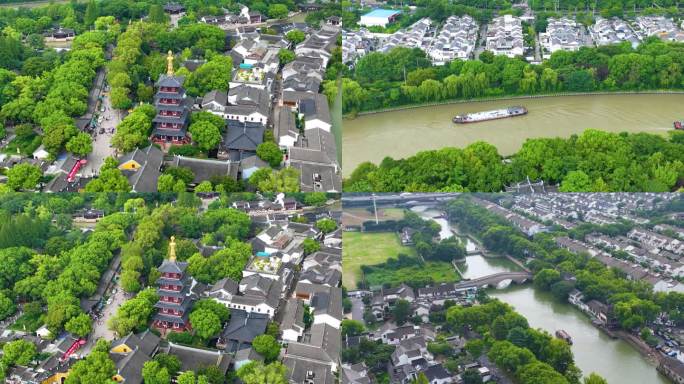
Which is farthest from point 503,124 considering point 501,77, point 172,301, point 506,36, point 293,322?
point 172,301

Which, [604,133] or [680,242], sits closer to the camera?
[680,242]

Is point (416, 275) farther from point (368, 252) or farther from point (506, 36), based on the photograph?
point (506, 36)

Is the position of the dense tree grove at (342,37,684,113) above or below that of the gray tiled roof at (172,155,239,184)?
above

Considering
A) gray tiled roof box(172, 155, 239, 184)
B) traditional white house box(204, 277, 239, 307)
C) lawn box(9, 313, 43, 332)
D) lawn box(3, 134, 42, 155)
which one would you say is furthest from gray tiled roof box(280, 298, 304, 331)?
lawn box(3, 134, 42, 155)

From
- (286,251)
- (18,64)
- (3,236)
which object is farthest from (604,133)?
(18,64)

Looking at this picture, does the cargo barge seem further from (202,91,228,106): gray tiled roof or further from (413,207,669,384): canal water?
(413,207,669,384): canal water

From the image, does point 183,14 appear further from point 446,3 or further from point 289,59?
point 446,3
